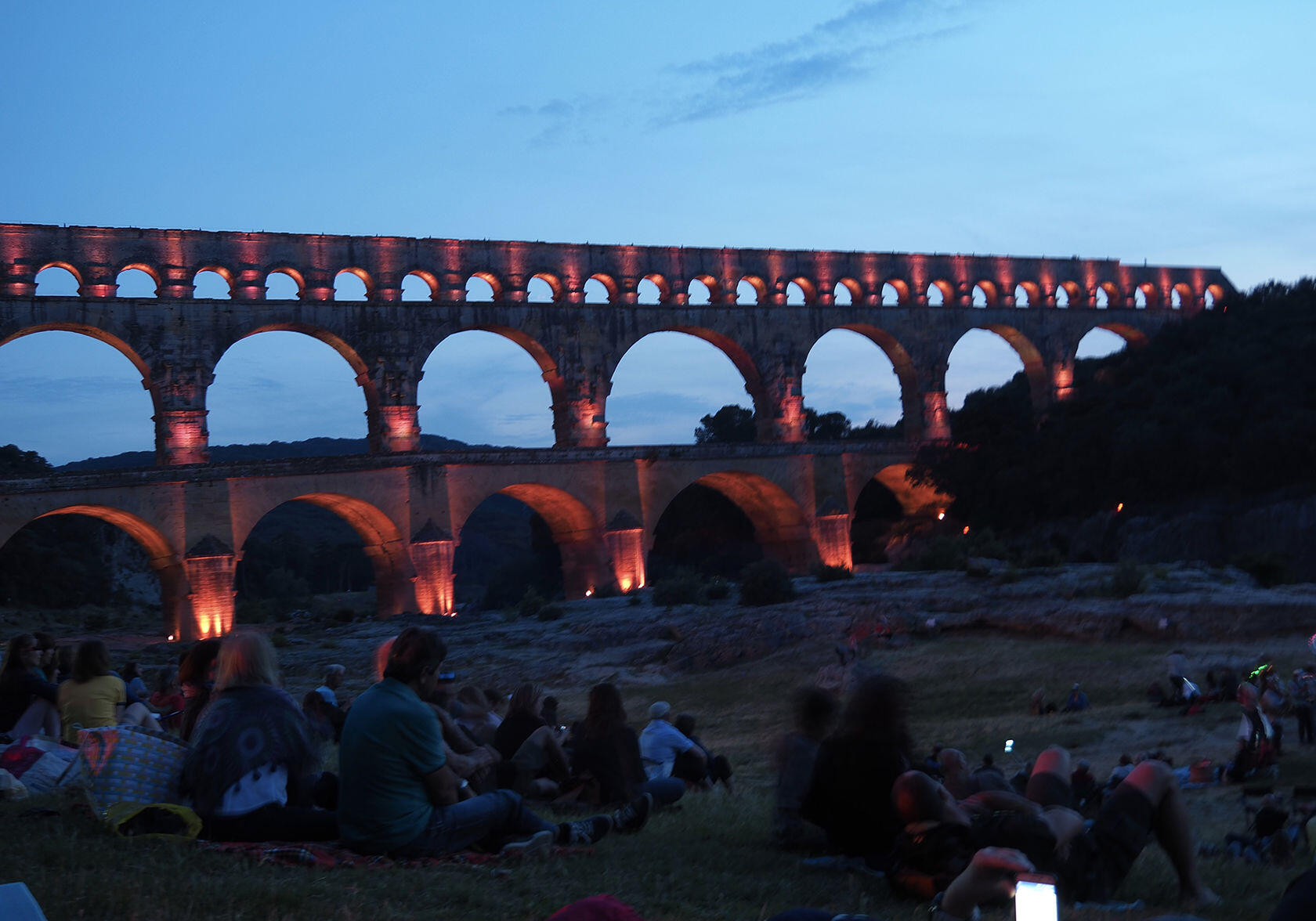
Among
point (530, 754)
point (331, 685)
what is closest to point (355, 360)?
point (331, 685)

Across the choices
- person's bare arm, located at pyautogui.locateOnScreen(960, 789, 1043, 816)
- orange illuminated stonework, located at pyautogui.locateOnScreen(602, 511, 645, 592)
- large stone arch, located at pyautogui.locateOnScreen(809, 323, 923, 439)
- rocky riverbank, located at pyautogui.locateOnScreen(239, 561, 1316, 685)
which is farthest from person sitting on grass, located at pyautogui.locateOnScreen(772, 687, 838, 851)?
large stone arch, located at pyautogui.locateOnScreen(809, 323, 923, 439)

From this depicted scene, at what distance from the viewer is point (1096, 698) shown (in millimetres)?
16047

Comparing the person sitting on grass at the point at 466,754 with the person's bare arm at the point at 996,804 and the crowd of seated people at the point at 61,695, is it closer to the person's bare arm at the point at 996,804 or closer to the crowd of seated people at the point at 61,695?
the crowd of seated people at the point at 61,695

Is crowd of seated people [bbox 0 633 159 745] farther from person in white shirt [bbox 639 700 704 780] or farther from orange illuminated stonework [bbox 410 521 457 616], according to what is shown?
orange illuminated stonework [bbox 410 521 457 616]

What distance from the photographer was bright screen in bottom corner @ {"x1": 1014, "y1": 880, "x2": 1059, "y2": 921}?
3.17 meters

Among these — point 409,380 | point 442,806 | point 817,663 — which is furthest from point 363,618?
point 442,806

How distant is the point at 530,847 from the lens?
18.8ft

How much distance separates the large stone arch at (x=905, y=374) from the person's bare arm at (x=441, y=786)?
36058 mm

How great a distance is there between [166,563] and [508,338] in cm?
1093

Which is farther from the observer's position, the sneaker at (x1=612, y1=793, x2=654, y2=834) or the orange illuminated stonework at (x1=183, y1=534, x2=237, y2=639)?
the orange illuminated stonework at (x1=183, y1=534, x2=237, y2=639)

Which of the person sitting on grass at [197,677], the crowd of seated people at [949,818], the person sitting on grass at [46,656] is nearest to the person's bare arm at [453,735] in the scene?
the person sitting on grass at [197,677]

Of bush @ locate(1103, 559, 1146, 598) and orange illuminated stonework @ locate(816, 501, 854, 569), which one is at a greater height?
orange illuminated stonework @ locate(816, 501, 854, 569)

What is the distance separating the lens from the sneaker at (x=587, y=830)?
610cm

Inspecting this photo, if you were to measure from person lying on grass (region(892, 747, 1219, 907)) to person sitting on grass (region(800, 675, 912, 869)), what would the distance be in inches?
9.4
